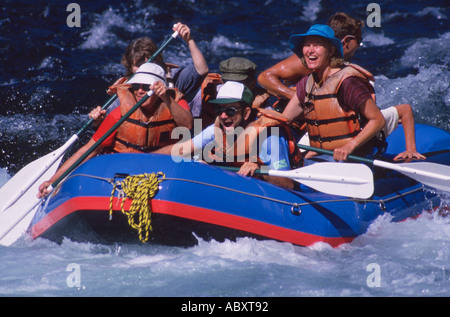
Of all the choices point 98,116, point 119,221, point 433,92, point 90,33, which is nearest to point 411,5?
point 433,92

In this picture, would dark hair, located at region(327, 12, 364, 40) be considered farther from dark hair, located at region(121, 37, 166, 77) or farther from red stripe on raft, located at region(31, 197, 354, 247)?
red stripe on raft, located at region(31, 197, 354, 247)

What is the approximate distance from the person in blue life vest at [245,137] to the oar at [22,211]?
506mm

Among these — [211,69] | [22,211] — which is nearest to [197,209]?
[22,211]

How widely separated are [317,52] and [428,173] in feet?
3.41

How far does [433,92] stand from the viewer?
716 cm

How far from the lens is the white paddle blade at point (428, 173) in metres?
4.29

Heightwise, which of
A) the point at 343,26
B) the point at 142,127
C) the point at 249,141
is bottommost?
the point at 249,141

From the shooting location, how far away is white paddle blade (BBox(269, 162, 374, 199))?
4.10m

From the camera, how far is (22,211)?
451 cm

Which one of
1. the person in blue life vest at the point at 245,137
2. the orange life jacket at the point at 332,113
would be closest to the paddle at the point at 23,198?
the person in blue life vest at the point at 245,137

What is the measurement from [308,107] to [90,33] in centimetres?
580

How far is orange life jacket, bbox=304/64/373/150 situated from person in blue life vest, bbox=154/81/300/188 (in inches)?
12.3

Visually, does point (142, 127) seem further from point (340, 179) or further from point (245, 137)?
point (340, 179)
